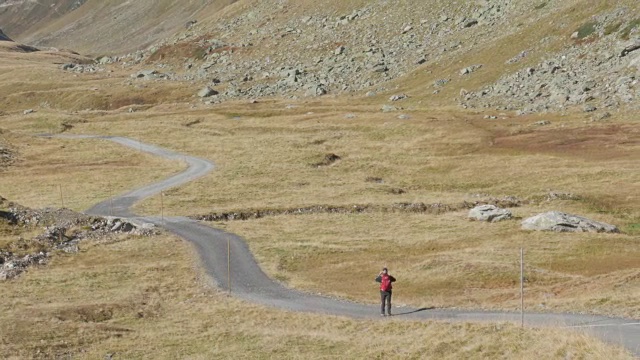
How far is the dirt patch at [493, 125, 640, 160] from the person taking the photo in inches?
3816

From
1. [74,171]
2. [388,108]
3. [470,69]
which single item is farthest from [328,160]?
[470,69]

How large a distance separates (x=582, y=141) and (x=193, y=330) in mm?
78042

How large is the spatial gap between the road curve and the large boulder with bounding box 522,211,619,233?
84.7 ft

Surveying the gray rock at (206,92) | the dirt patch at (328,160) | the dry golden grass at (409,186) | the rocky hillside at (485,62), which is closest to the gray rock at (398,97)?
the rocky hillside at (485,62)

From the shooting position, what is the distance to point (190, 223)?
72375 mm

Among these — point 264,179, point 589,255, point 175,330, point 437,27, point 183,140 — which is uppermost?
point 437,27

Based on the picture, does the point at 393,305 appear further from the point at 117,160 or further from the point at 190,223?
the point at 117,160

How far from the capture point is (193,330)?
133 feet

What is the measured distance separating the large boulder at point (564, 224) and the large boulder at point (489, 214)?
450cm

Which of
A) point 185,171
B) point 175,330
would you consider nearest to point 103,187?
point 185,171

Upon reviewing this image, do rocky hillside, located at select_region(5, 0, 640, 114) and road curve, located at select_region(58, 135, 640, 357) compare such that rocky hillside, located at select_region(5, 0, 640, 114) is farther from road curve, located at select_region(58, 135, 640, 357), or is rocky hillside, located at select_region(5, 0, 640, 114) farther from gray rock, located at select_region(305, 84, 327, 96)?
road curve, located at select_region(58, 135, 640, 357)

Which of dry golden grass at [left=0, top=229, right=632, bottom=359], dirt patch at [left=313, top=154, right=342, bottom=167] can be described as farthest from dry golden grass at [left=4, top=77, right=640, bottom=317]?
dry golden grass at [left=0, top=229, right=632, bottom=359]

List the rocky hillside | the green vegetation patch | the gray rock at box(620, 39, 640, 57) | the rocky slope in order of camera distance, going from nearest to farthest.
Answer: the rocky slope, the rocky hillside, the gray rock at box(620, 39, 640, 57), the green vegetation patch

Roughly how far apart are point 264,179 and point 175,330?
56323 mm
